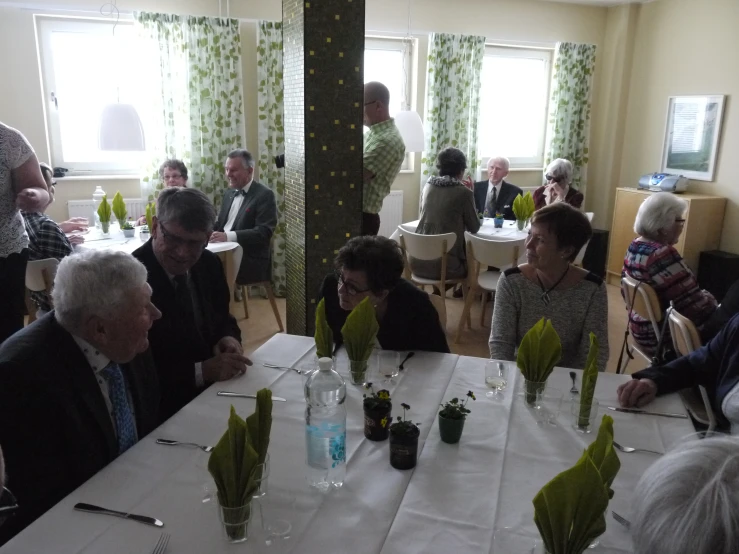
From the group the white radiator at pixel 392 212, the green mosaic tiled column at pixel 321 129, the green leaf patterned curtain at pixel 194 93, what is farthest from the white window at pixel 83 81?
the green mosaic tiled column at pixel 321 129

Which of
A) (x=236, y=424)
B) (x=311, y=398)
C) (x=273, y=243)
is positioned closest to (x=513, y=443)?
(x=311, y=398)

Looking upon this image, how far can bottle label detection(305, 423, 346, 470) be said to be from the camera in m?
1.28

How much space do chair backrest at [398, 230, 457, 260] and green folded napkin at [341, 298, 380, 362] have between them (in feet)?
7.88

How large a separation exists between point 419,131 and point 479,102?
4.53ft

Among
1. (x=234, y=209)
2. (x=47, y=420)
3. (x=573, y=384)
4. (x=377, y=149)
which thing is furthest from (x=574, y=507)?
(x=234, y=209)

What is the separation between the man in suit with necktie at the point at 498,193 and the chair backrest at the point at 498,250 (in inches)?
50.5

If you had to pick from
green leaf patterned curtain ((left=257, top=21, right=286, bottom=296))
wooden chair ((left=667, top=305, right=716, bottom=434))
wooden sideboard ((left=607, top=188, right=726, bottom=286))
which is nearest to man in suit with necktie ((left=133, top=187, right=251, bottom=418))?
wooden chair ((left=667, top=305, right=716, bottom=434))

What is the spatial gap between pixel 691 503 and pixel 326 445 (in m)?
0.73

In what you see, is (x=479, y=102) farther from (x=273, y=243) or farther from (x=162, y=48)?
(x=162, y=48)

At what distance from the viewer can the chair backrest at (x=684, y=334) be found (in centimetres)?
220

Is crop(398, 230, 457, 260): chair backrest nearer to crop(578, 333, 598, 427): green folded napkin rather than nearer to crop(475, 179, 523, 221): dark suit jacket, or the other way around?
crop(475, 179, 523, 221): dark suit jacket

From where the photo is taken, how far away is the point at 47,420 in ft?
4.29

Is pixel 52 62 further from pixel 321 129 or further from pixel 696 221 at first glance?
pixel 696 221

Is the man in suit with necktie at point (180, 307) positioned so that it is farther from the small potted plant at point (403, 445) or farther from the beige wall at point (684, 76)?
the beige wall at point (684, 76)
